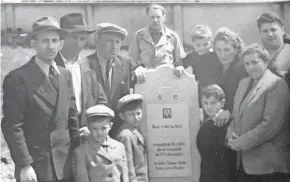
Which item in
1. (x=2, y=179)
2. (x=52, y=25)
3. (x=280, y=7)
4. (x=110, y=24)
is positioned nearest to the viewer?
(x=52, y=25)

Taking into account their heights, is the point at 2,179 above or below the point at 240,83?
below

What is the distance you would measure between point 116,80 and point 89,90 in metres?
0.36

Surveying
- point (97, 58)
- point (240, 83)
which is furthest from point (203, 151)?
point (97, 58)

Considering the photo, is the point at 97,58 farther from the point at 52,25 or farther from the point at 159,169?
the point at 159,169

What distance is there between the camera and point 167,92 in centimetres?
520

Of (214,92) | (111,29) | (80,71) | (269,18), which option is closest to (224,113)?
(214,92)

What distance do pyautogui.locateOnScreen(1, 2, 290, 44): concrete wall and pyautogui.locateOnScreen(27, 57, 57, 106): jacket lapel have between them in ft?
3.13

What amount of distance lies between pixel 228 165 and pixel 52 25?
9.16 ft

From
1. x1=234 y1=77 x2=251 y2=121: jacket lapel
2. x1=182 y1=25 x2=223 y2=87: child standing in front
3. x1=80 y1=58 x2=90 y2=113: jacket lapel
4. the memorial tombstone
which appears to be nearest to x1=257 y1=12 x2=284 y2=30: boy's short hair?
x1=182 y1=25 x2=223 y2=87: child standing in front

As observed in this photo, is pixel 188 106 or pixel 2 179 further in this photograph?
pixel 2 179

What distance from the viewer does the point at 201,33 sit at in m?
5.16

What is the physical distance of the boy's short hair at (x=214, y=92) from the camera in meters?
5.04

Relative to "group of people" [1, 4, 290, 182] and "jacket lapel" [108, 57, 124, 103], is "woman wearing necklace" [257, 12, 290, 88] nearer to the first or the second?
"group of people" [1, 4, 290, 182]

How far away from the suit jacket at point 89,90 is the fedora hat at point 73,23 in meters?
0.39
